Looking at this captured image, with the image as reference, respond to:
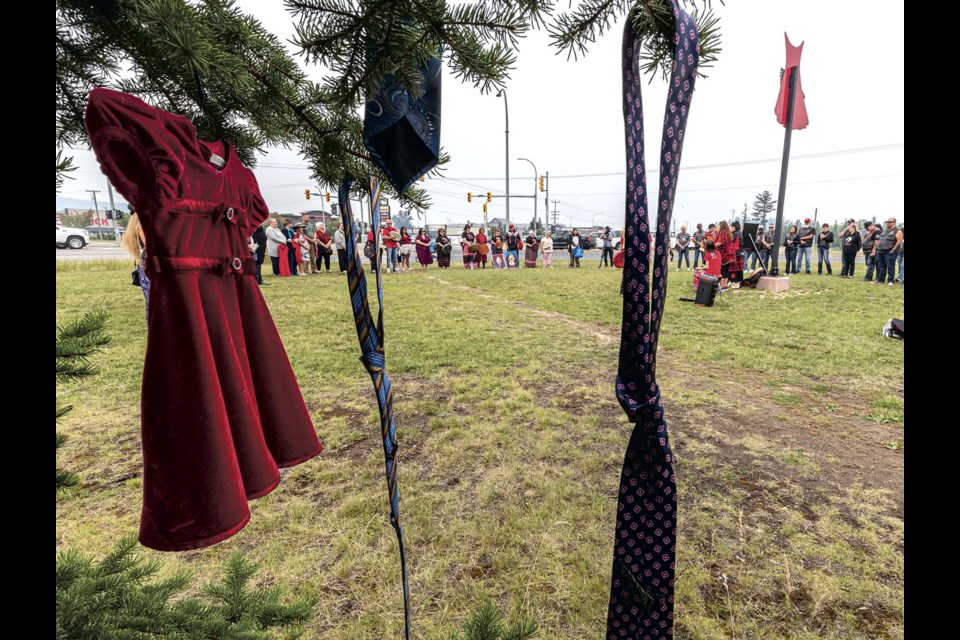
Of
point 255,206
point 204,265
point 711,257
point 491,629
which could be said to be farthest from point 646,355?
point 711,257

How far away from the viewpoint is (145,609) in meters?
1.11

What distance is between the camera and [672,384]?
433cm

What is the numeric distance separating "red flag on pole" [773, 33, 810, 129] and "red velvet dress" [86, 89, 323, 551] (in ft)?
41.3

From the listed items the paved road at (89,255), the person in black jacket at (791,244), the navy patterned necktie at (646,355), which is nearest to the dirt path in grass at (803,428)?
the navy patterned necktie at (646,355)

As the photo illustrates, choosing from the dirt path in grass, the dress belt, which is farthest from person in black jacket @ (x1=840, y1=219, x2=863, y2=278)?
the dress belt

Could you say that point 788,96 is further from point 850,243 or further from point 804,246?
point 804,246

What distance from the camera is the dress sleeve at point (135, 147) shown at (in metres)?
0.77

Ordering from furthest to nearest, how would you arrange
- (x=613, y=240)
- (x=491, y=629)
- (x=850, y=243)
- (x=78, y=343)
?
(x=613, y=240)
(x=850, y=243)
(x=491, y=629)
(x=78, y=343)

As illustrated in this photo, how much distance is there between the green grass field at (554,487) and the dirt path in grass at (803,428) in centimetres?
2

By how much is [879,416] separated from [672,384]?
5.23 ft

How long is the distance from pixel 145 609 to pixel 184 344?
77 centimetres

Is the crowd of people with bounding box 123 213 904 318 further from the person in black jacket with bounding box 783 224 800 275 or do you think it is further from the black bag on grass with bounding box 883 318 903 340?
the black bag on grass with bounding box 883 318 903 340
